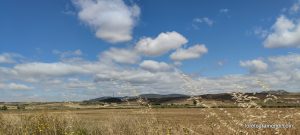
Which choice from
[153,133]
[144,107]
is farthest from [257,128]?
[153,133]

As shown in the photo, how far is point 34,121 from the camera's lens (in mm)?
11117

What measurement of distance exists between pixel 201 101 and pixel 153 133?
305 cm

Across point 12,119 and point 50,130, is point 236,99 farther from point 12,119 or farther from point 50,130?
point 12,119

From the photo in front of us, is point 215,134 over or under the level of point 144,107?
under

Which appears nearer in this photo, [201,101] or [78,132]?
[201,101]

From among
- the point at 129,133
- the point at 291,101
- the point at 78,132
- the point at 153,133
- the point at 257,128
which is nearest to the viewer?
the point at 291,101

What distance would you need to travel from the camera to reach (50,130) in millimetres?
10492

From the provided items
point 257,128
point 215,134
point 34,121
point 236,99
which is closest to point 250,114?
point 236,99

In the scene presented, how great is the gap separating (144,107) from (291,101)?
7.16 feet

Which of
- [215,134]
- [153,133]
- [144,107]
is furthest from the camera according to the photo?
[153,133]

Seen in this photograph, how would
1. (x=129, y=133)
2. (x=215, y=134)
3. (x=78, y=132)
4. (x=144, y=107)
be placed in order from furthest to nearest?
(x=78, y=132) → (x=129, y=133) → (x=215, y=134) → (x=144, y=107)

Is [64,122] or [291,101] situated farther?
[64,122]

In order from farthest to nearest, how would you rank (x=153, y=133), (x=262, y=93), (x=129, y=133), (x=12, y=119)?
(x=12, y=119) → (x=129, y=133) → (x=153, y=133) → (x=262, y=93)

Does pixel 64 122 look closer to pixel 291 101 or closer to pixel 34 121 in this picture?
pixel 34 121
